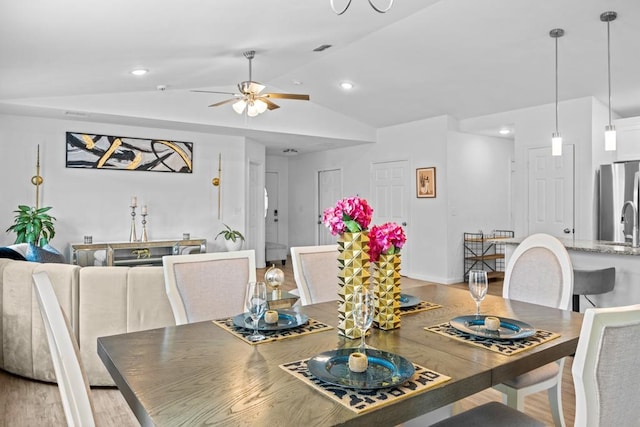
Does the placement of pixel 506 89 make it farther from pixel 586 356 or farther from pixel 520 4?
pixel 586 356

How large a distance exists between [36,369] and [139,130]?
173 inches

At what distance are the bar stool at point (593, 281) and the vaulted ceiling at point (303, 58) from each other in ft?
7.21

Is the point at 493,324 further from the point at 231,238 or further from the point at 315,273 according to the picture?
the point at 231,238

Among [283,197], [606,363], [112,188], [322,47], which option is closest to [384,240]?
[606,363]

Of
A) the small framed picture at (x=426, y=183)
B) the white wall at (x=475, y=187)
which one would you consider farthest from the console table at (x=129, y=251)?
the white wall at (x=475, y=187)

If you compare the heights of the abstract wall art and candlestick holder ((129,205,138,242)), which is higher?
the abstract wall art

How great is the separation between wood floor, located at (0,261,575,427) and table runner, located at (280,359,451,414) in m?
1.12

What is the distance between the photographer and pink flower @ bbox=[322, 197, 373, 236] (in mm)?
1550

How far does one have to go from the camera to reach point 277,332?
1.58 m

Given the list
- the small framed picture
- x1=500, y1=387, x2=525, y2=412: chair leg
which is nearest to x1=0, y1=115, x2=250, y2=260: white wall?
the small framed picture

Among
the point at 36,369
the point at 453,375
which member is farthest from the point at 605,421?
the point at 36,369

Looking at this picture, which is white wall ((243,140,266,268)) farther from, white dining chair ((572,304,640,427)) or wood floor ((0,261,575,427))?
white dining chair ((572,304,640,427))

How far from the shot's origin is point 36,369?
285cm

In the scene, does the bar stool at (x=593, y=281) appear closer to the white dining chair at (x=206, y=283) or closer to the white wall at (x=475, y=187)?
the white dining chair at (x=206, y=283)
